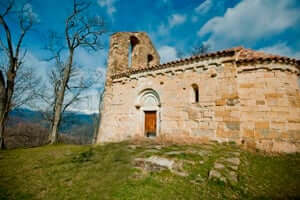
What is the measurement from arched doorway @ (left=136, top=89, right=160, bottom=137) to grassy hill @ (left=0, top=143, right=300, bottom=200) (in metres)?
3.97

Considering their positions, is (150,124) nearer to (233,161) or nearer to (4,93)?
(233,161)

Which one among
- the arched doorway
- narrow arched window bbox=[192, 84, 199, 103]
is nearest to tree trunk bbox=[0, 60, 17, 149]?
the arched doorway

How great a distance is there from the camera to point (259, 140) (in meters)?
6.57

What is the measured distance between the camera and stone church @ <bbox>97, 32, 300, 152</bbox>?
21.5 ft

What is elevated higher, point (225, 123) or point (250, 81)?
point (250, 81)

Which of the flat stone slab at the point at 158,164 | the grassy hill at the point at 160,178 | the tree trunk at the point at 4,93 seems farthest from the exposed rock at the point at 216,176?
the tree trunk at the point at 4,93

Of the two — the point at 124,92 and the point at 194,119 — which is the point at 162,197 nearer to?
the point at 194,119

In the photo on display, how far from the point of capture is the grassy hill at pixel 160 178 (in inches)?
131

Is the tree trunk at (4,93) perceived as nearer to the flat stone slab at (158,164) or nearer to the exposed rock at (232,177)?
the flat stone slab at (158,164)

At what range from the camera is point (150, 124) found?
9.43 m

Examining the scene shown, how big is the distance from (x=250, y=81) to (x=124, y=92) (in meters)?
7.25

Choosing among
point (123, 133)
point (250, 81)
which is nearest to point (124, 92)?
point (123, 133)

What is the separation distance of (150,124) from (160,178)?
220 inches

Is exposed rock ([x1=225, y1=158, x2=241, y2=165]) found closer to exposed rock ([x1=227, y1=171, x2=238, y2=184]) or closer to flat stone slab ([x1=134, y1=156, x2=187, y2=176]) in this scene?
exposed rock ([x1=227, y1=171, x2=238, y2=184])
